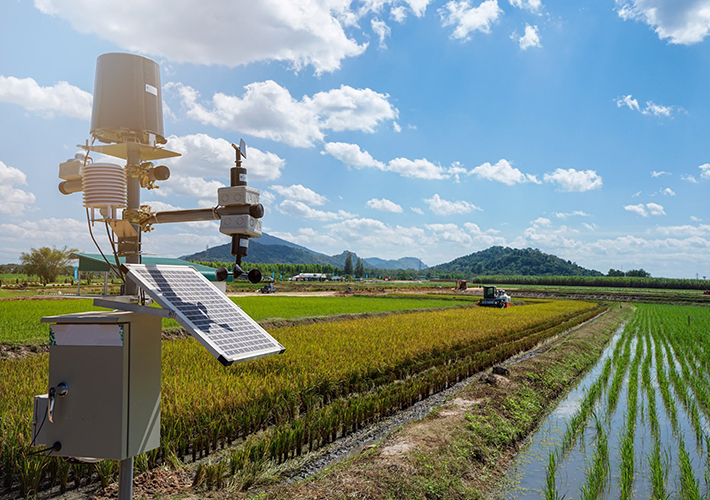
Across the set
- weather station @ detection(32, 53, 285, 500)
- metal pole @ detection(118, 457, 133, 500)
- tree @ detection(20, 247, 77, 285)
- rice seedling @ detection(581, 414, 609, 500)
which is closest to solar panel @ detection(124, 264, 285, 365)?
weather station @ detection(32, 53, 285, 500)

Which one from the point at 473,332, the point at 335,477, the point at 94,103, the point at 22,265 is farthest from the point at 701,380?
the point at 22,265

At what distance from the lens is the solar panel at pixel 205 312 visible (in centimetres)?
315

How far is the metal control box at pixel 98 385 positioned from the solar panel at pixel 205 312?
1.14ft

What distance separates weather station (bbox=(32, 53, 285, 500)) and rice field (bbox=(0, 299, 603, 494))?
1.98m

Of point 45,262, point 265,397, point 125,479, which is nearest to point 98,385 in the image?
point 125,479

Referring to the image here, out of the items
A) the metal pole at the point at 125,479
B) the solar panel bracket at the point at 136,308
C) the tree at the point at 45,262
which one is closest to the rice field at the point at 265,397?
the metal pole at the point at 125,479

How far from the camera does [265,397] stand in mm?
7398

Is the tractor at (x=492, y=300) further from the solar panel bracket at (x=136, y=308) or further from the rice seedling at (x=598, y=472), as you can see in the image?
the solar panel bracket at (x=136, y=308)

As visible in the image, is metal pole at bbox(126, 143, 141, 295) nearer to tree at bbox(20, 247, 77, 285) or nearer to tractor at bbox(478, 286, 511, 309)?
tractor at bbox(478, 286, 511, 309)

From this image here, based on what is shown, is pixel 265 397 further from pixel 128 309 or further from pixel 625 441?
pixel 625 441

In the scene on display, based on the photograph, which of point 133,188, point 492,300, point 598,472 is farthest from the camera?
point 492,300

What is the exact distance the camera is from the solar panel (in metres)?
3.15

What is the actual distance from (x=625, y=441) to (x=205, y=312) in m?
6.56

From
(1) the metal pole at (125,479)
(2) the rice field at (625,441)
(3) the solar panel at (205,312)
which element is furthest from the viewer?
(2) the rice field at (625,441)
